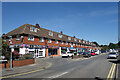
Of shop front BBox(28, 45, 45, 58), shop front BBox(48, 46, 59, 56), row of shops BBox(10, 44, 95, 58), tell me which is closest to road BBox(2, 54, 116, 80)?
row of shops BBox(10, 44, 95, 58)

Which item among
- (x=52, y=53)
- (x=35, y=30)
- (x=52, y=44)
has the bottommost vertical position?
(x=52, y=53)

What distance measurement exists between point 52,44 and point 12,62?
79.4 ft

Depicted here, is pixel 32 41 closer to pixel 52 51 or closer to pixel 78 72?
pixel 52 51

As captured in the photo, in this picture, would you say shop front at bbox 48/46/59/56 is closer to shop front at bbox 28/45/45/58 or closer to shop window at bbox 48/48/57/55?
shop window at bbox 48/48/57/55

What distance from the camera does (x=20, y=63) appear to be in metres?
16.2

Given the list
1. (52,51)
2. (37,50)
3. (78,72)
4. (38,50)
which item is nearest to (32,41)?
(37,50)

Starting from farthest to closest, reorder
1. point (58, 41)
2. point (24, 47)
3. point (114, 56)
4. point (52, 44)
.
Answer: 1. point (58, 41)
2. point (52, 44)
3. point (24, 47)
4. point (114, 56)

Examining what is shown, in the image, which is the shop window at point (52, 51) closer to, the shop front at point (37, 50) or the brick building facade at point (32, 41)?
the brick building facade at point (32, 41)

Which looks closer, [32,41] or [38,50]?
[32,41]

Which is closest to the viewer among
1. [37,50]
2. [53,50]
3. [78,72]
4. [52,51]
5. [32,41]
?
[78,72]

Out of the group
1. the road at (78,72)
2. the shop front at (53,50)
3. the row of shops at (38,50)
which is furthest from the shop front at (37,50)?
the road at (78,72)

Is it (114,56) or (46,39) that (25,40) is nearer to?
(46,39)

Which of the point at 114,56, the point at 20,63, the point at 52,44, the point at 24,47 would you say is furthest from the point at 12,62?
the point at 52,44

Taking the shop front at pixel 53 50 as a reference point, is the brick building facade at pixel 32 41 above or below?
above
